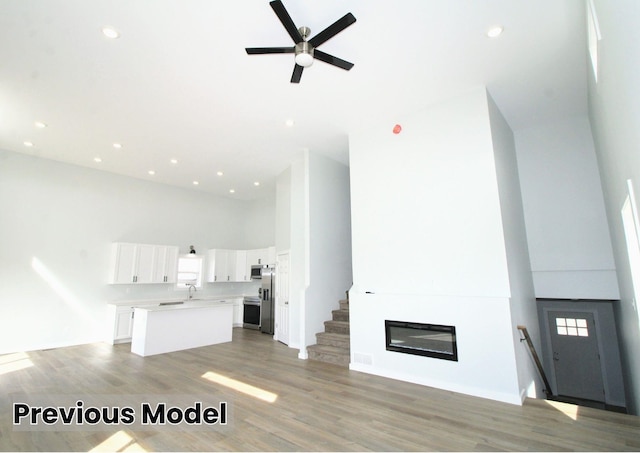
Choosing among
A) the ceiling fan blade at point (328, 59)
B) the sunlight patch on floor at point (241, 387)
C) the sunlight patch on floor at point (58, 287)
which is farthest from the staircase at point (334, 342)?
the sunlight patch on floor at point (58, 287)

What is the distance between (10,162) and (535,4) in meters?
9.30

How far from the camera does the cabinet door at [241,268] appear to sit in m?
9.68

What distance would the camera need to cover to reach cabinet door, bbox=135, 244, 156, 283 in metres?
7.76

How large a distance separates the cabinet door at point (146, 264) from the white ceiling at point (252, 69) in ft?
9.22

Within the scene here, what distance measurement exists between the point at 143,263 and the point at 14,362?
9.80 ft

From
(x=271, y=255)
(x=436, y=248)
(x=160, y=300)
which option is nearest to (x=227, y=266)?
(x=271, y=255)

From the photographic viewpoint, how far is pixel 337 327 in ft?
19.3

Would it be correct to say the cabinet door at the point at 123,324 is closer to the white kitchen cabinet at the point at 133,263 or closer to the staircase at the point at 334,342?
the white kitchen cabinet at the point at 133,263

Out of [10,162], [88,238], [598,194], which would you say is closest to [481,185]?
[598,194]

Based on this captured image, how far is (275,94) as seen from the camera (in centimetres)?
445

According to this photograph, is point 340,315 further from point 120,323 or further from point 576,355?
point 120,323

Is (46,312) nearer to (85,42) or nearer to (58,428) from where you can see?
(58,428)

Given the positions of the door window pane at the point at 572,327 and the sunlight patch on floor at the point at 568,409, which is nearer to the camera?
the sunlight patch on floor at the point at 568,409

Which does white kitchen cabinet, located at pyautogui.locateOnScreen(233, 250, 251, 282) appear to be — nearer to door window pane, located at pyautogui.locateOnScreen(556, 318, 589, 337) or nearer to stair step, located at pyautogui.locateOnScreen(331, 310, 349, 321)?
stair step, located at pyautogui.locateOnScreen(331, 310, 349, 321)
